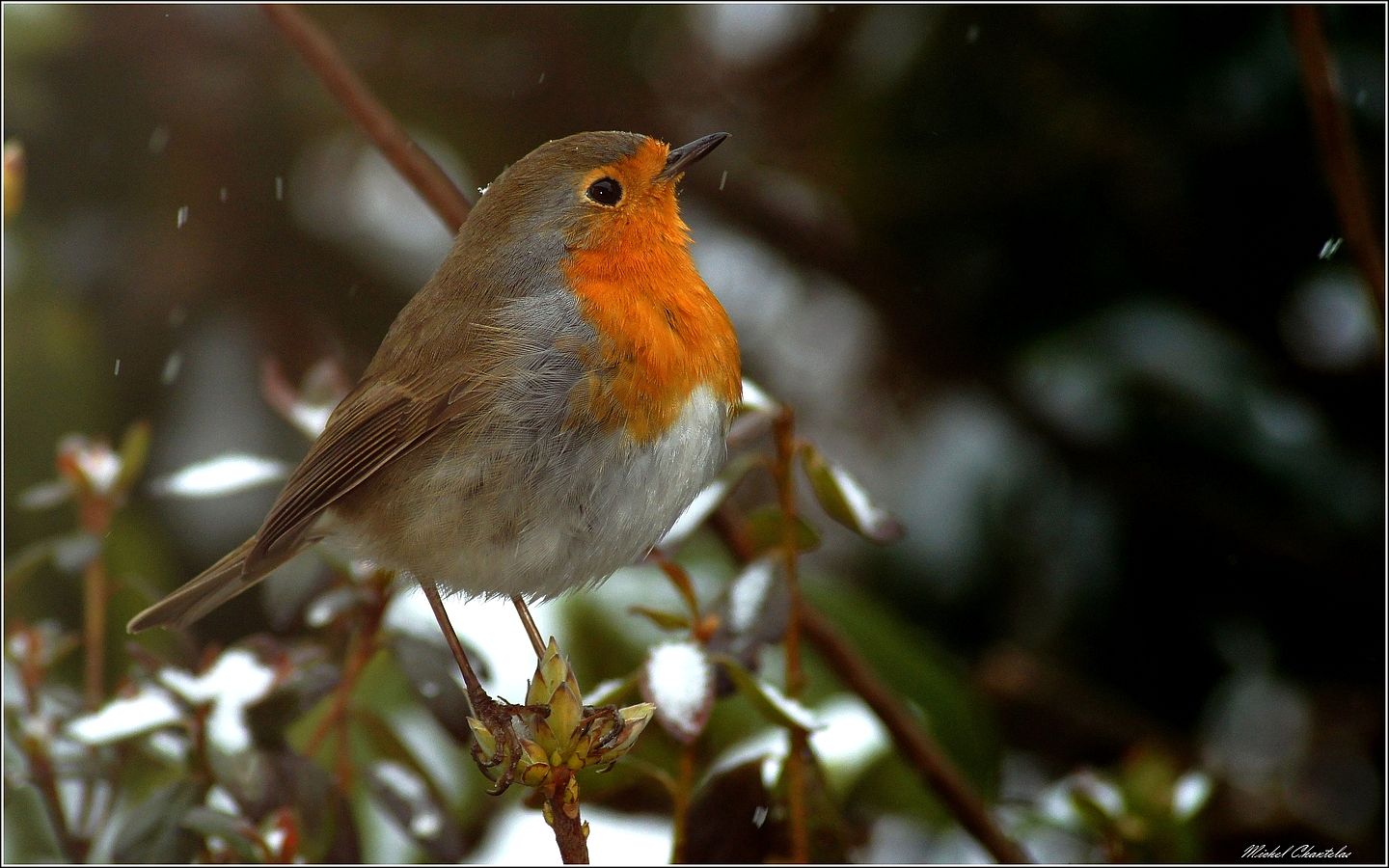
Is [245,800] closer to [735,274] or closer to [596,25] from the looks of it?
[735,274]

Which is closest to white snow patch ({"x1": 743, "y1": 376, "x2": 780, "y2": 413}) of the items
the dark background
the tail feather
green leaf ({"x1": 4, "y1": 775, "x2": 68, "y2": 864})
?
the tail feather

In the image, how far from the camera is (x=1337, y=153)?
7.24ft

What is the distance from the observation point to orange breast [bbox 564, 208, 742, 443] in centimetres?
178

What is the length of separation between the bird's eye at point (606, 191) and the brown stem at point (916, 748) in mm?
712

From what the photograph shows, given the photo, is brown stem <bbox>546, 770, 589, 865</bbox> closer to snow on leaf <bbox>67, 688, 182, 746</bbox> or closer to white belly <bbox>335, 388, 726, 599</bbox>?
white belly <bbox>335, 388, 726, 599</bbox>

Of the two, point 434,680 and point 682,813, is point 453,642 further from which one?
point 682,813

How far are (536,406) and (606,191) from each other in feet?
1.45

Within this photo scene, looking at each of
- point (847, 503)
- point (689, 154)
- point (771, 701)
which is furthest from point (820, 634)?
point (689, 154)

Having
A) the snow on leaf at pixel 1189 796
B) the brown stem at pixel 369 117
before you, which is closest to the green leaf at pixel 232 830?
the brown stem at pixel 369 117

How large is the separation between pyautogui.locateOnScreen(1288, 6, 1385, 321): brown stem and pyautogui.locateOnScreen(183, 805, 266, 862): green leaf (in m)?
2.00

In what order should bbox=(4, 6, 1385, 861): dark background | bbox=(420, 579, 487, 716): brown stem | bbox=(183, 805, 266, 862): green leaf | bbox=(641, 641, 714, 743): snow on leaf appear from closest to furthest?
bbox=(641, 641, 714, 743): snow on leaf
bbox=(183, 805, 266, 862): green leaf
bbox=(420, 579, 487, 716): brown stem
bbox=(4, 6, 1385, 861): dark background

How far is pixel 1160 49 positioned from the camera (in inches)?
112

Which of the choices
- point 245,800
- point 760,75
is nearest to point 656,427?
point 245,800

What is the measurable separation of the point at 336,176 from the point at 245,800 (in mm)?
2031
